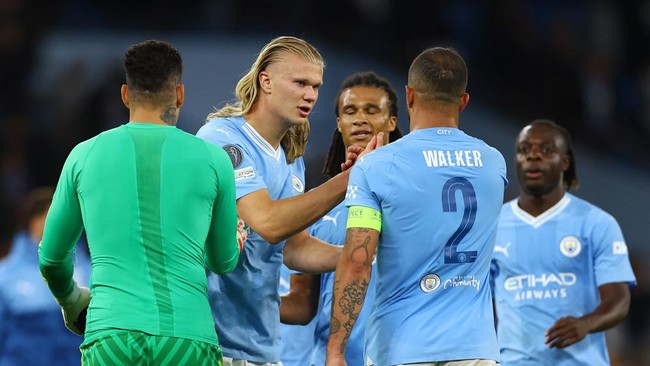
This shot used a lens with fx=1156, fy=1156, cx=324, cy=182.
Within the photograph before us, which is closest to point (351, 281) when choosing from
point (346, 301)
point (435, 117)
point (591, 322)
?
point (346, 301)

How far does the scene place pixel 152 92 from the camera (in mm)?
4840

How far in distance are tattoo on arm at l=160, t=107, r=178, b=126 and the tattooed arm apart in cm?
96

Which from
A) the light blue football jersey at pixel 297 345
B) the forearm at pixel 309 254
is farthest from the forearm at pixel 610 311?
the forearm at pixel 309 254

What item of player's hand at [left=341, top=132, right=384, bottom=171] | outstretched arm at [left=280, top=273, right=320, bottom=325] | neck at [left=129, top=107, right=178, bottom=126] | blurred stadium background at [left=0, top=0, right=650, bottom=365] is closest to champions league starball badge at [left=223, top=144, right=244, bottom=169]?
player's hand at [left=341, top=132, right=384, bottom=171]

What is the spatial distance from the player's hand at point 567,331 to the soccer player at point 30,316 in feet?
12.0

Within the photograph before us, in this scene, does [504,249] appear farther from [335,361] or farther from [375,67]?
[375,67]

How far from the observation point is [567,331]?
7.49 metres

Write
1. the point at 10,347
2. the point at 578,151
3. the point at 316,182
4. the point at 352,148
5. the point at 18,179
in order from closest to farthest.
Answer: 1. the point at 352,148
2. the point at 10,347
3. the point at 316,182
4. the point at 18,179
5. the point at 578,151

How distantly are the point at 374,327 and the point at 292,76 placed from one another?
1.45m

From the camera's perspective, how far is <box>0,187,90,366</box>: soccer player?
881 cm

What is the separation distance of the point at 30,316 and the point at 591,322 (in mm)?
4238

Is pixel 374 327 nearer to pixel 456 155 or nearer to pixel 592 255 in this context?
pixel 456 155

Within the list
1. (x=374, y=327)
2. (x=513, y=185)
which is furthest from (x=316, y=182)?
(x=374, y=327)

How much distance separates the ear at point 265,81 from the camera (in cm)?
609
